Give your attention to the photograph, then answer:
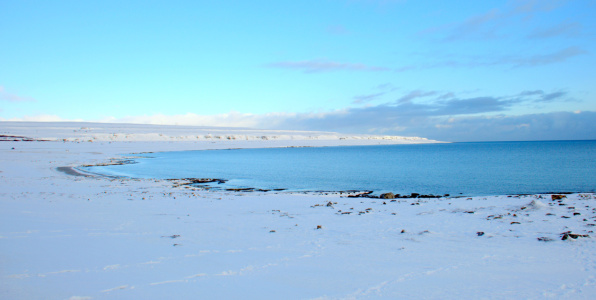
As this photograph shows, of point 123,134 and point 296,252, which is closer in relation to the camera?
point 296,252

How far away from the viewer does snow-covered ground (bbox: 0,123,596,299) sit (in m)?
5.60

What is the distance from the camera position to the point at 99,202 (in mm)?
14734

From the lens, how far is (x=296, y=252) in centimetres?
779

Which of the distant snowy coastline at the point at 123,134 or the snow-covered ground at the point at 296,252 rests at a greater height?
the distant snowy coastline at the point at 123,134

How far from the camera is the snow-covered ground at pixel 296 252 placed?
5.60 m

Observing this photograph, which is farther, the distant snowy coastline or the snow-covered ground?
the distant snowy coastline

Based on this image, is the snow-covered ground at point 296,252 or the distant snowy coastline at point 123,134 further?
the distant snowy coastline at point 123,134

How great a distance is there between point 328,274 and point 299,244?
2.19 metres

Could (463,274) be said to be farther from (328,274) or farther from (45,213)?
(45,213)

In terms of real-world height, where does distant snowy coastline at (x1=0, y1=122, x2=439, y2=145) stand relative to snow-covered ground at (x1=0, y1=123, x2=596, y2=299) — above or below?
above

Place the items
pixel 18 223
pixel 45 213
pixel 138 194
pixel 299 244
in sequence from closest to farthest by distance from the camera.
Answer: pixel 299 244 < pixel 18 223 < pixel 45 213 < pixel 138 194

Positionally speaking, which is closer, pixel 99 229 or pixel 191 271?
pixel 191 271

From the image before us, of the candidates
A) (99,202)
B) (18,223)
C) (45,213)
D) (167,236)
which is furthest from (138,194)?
(167,236)

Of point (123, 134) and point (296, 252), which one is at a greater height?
point (123, 134)
